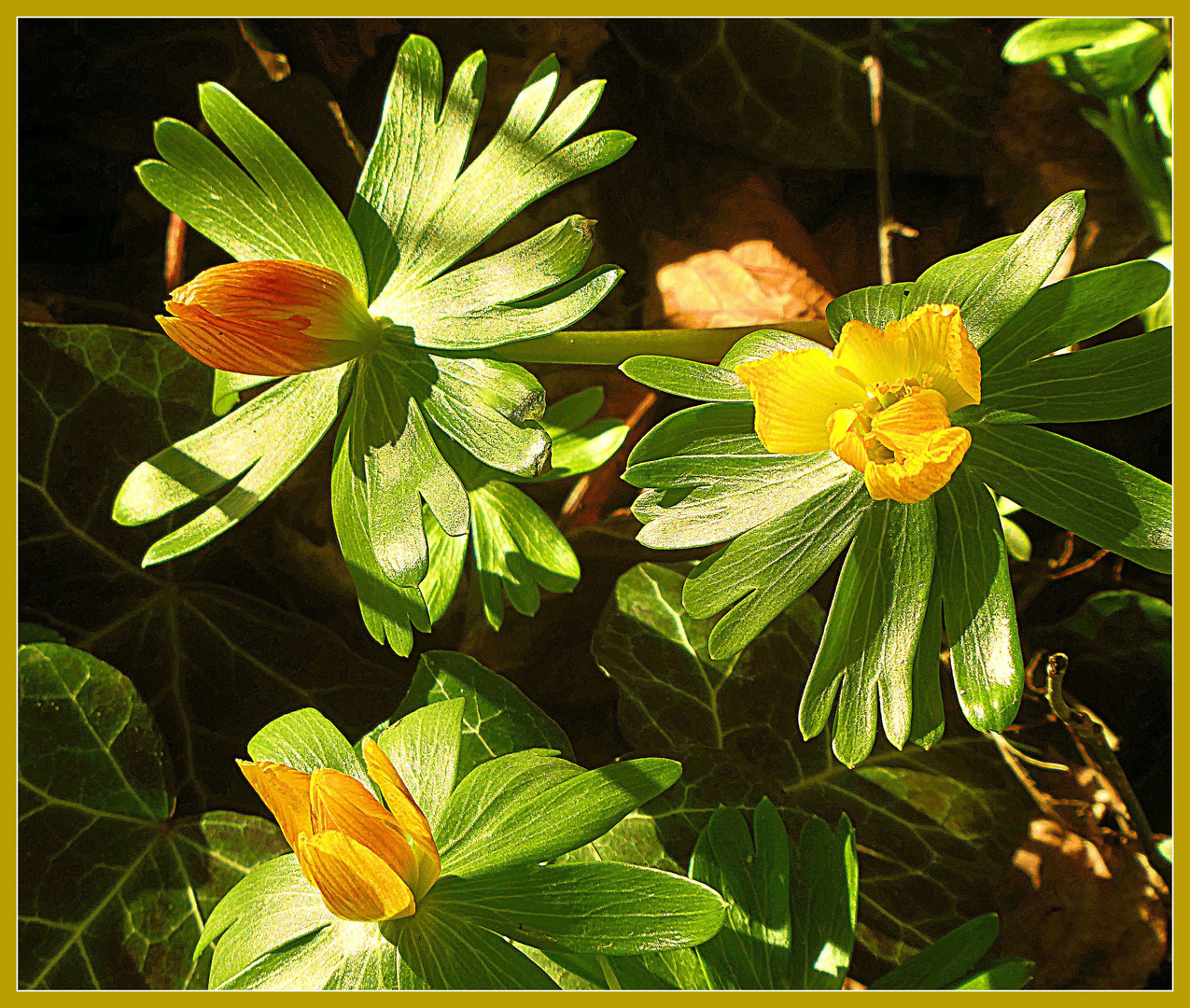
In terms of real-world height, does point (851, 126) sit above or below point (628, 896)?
above

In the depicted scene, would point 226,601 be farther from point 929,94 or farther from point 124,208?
point 929,94

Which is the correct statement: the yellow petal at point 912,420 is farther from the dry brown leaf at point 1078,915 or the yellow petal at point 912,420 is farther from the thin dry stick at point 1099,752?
the dry brown leaf at point 1078,915

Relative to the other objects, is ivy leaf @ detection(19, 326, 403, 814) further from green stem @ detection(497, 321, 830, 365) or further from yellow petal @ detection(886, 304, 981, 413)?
yellow petal @ detection(886, 304, 981, 413)

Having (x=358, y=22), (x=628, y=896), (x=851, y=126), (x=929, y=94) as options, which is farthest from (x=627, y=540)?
(x=358, y=22)

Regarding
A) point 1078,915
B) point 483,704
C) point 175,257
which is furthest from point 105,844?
point 1078,915

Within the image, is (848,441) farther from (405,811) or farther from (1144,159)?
(1144,159)

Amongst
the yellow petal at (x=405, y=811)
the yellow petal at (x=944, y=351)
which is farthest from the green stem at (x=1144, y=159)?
the yellow petal at (x=405, y=811)

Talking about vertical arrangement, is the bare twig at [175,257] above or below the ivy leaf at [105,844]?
above
